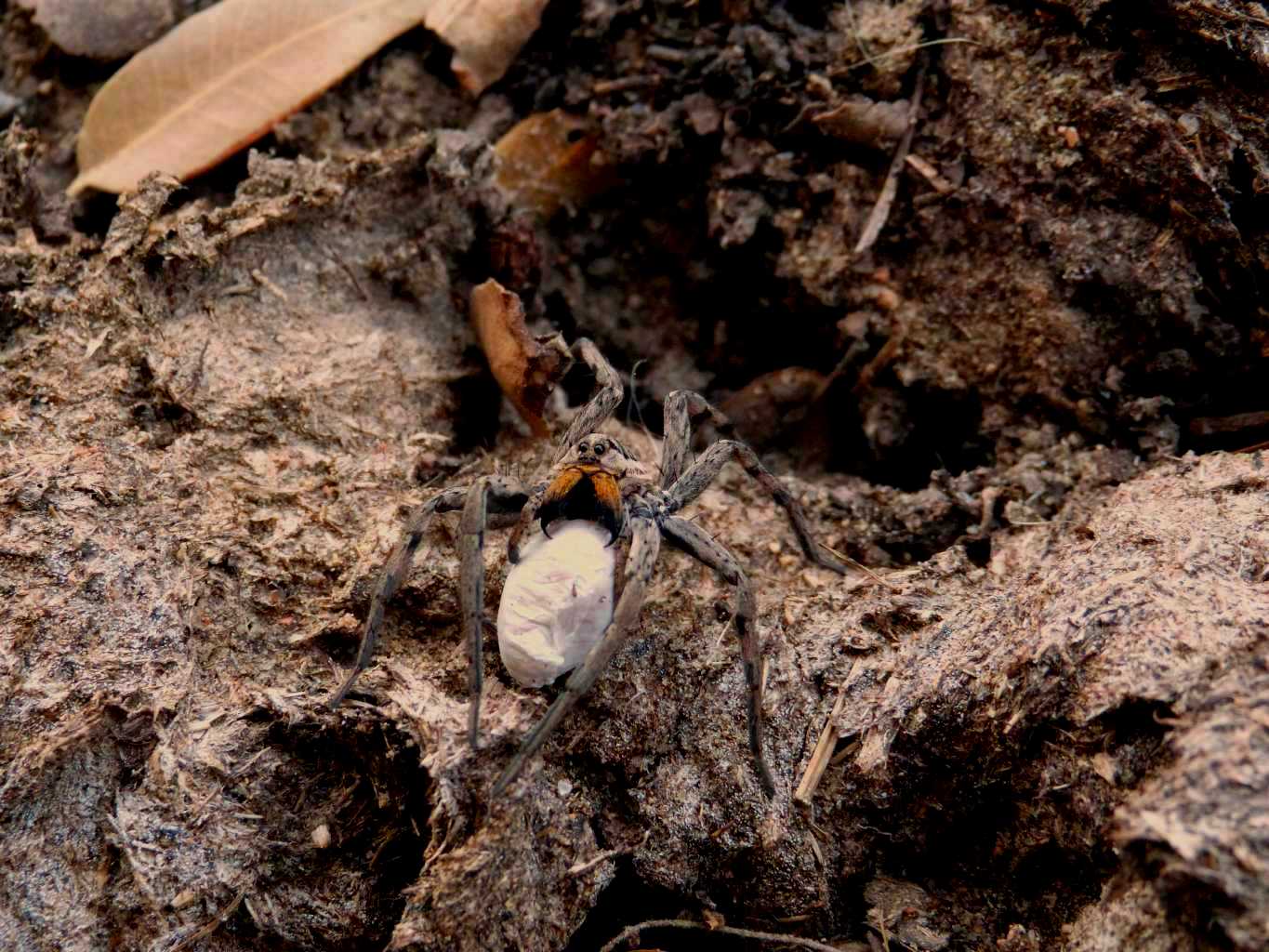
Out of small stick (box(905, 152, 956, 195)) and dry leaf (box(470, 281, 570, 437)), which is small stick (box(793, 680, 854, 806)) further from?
small stick (box(905, 152, 956, 195))

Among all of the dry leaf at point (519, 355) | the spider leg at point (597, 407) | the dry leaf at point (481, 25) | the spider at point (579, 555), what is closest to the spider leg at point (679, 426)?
the spider at point (579, 555)

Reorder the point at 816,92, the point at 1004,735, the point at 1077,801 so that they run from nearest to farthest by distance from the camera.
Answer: the point at 1077,801 < the point at 1004,735 < the point at 816,92

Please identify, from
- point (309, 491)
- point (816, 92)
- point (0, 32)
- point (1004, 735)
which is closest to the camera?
point (1004, 735)

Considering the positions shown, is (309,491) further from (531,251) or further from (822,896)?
(822,896)

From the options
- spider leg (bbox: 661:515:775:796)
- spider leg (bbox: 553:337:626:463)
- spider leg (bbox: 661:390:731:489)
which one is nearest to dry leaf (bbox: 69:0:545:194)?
spider leg (bbox: 553:337:626:463)

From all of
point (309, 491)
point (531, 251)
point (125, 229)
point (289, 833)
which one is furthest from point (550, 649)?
point (125, 229)

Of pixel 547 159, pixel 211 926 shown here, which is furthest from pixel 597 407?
pixel 211 926
